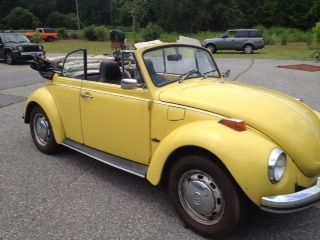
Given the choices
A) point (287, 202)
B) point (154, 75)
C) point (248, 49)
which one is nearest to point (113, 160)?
point (154, 75)

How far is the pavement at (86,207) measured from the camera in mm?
3955

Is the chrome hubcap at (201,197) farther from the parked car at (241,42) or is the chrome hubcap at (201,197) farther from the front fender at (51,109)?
the parked car at (241,42)

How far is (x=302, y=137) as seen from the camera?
155 inches

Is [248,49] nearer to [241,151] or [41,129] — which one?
[41,129]

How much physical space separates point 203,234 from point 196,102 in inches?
49.5

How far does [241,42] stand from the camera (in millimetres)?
30250

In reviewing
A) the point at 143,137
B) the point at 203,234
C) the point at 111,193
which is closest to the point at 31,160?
the point at 111,193

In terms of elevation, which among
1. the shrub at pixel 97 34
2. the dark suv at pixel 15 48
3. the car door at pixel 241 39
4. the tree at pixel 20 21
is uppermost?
the dark suv at pixel 15 48

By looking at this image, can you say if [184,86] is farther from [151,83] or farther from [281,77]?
[281,77]

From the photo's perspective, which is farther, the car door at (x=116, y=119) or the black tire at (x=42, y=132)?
the black tire at (x=42, y=132)

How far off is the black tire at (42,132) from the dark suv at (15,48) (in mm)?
16403

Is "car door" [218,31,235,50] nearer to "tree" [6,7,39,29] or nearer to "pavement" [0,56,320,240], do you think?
"pavement" [0,56,320,240]

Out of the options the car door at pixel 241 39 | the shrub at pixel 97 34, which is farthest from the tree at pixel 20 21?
the car door at pixel 241 39

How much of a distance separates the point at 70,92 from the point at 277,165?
307 centimetres
